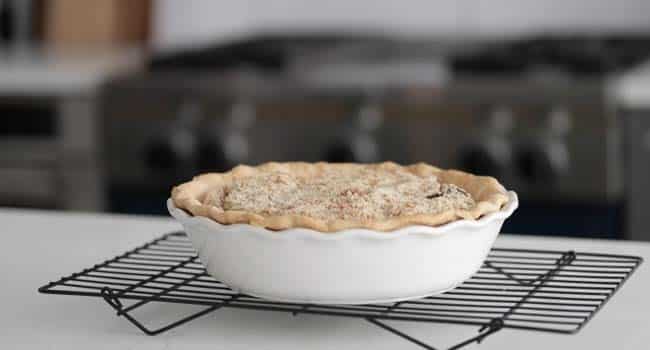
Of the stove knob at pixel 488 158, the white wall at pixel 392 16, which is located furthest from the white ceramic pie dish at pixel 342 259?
the white wall at pixel 392 16

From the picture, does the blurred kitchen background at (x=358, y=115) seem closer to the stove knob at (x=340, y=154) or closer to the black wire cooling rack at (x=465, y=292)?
the stove knob at (x=340, y=154)

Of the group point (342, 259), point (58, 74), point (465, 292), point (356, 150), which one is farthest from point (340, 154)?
point (342, 259)

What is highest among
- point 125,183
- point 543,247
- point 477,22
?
point 477,22

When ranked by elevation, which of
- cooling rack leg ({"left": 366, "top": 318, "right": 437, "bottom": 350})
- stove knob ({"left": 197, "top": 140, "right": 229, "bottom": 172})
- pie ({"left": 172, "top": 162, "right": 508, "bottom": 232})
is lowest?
stove knob ({"left": 197, "top": 140, "right": 229, "bottom": 172})

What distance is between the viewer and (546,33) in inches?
121

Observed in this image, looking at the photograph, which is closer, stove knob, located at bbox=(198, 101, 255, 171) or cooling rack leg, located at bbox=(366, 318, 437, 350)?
cooling rack leg, located at bbox=(366, 318, 437, 350)

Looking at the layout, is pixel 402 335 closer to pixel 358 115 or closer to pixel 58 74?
pixel 358 115

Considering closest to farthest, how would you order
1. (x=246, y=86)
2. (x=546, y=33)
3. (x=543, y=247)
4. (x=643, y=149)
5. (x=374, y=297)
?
(x=374, y=297) → (x=543, y=247) → (x=643, y=149) → (x=246, y=86) → (x=546, y=33)

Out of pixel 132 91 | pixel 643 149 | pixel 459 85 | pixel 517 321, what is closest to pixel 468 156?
pixel 459 85

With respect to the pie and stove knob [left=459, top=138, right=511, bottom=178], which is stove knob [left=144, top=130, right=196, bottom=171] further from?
the pie

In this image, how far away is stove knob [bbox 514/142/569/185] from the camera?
238 cm

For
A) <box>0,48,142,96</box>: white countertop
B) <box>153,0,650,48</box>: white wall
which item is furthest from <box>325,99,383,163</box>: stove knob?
<box>153,0,650,48</box>: white wall

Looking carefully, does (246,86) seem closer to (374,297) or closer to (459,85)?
(459,85)

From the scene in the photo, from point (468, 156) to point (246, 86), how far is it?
477mm
